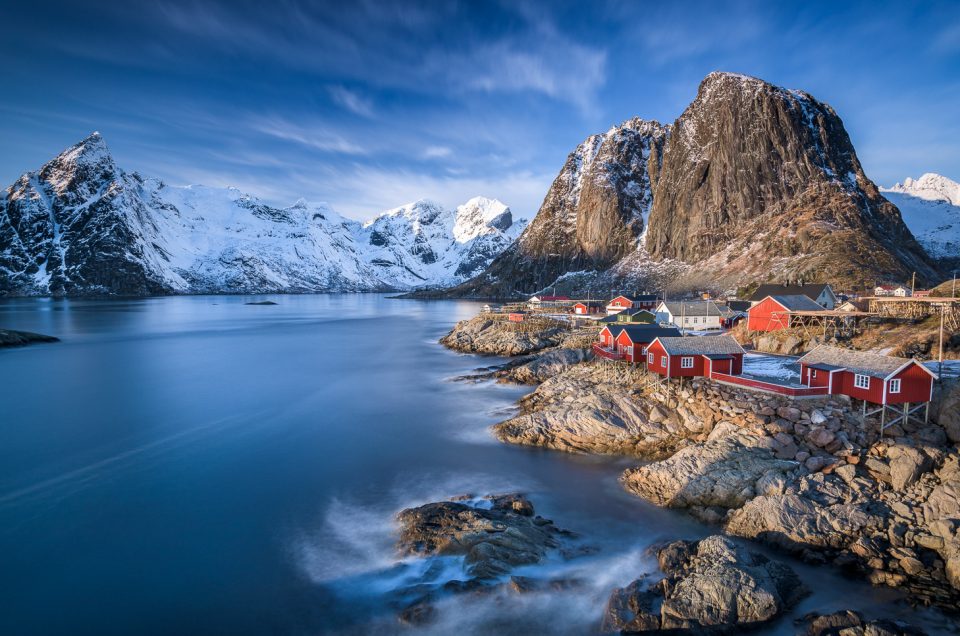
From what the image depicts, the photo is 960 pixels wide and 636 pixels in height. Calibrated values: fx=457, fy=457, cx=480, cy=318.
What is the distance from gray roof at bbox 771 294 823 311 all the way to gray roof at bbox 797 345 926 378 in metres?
17.3

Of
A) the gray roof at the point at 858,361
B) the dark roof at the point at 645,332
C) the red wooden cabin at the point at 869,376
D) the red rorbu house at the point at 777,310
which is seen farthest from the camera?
the red rorbu house at the point at 777,310

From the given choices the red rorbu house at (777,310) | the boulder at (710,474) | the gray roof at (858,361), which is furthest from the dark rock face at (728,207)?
the boulder at (710,474)

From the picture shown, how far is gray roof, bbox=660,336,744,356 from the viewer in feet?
→ 89.0

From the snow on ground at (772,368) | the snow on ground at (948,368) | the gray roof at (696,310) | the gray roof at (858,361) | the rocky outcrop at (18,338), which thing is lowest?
the rocky outcrop at (18,338)

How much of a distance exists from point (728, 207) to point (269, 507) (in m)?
138

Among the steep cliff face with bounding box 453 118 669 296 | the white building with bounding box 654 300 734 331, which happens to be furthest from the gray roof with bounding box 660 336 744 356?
the steep cliff face with bounding box 453 118 669 296

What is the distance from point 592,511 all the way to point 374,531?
8.61m

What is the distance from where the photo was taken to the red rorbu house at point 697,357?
27.0 m

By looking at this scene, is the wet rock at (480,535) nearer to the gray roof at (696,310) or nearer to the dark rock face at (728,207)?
the gray roof at (696,310)

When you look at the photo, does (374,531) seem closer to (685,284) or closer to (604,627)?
(604,627)

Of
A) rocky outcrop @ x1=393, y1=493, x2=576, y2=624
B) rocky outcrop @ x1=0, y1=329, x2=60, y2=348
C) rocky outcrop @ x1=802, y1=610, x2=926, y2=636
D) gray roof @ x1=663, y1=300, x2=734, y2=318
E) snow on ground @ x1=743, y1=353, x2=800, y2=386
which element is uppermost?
gray roof @ x1=663, y1=300, x2=734, y2=318

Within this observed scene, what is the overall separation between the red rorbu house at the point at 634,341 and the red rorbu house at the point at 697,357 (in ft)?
7.71

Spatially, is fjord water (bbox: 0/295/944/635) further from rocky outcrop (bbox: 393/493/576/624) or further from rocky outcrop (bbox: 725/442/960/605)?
rocky outcrop (bbox: 725/442/960/605)

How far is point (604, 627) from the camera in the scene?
12.4 m
